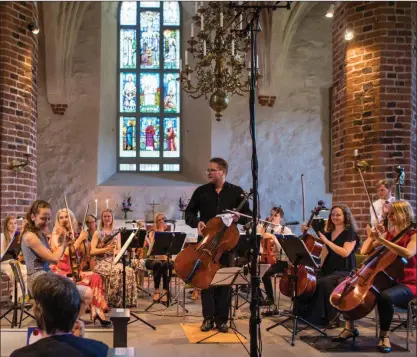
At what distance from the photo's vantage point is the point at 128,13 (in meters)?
14.4

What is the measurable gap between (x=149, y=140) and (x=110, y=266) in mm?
7114

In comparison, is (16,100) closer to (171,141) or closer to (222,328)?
(222,328)

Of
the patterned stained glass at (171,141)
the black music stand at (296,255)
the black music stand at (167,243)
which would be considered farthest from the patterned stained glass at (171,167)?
the black music stand at (296,255)

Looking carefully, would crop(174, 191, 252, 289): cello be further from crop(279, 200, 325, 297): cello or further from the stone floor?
crop(279, 200, 325, 297): cello

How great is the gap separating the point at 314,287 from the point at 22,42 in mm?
5643

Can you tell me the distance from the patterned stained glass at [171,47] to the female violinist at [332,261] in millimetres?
9136

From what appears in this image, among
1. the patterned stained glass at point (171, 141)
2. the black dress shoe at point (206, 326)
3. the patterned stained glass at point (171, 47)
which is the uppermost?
the patterned stained glass at point (171, 47)

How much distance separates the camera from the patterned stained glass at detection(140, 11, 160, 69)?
14344 millimetres

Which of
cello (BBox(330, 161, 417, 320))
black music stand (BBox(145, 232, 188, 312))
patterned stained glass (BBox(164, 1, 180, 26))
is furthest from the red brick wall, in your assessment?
patterned stained glass (BBox(164, 1, 180, 26))

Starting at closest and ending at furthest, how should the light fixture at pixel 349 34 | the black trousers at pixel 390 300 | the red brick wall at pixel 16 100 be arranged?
the black trousers at pixel 390 300
the light fixture at pixel 349 34
the red brick wall at pixel 16 100

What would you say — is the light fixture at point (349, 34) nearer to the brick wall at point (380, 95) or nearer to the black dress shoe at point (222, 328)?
the brick wall at point (380, 95)

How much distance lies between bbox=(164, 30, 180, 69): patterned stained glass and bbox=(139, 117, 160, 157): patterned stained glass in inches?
A: 64.0

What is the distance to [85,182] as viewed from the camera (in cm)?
1341

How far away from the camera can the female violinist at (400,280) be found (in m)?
5.11
